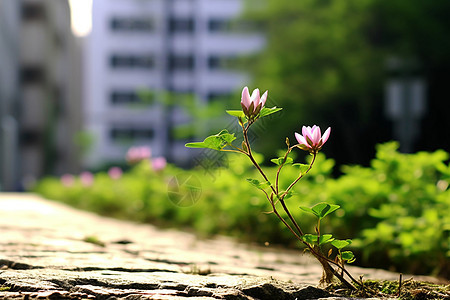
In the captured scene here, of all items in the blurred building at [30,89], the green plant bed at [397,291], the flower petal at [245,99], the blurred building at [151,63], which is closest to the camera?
the flower petal at [245,99]

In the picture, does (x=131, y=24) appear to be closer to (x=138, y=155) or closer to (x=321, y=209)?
(x=138, y=155)

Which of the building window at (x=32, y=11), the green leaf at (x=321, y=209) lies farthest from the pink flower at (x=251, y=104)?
the building window at (x=32, y=11)

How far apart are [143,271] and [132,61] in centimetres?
4465

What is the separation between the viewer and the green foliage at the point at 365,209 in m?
3.07

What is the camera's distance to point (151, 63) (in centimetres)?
4591

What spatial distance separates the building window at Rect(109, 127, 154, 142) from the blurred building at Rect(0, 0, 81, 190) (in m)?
4.21

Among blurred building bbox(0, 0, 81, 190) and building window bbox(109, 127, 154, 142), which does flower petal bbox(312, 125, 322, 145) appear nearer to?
blurred building bbox(0, 0, 81, 190)

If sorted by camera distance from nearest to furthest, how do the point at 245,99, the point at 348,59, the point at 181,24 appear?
the point at 245,99, the point at 348,59, the point at 181,24

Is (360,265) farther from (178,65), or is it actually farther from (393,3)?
(178,65)

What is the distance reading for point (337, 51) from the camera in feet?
56.3

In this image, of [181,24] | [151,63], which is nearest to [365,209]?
[151,63]

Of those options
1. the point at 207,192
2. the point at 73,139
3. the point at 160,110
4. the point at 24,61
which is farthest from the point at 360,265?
the point at 73,139

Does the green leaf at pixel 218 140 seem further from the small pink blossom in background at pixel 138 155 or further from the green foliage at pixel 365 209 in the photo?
the small pink blossom in background at pixel 138 155

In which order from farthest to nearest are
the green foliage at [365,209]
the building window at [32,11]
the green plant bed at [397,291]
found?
the building window at [32,11] → the green foliage at [365,209] → the green plant bed at [397,291]
